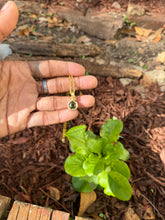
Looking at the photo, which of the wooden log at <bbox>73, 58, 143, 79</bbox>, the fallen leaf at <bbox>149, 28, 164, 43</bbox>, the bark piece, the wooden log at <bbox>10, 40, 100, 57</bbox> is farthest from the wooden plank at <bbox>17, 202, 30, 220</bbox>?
the fallen leaf at <bbox>149, 28, 164, 43</bbox>

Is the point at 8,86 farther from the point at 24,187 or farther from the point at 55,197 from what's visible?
the point at 55,197

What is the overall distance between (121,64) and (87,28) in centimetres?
96

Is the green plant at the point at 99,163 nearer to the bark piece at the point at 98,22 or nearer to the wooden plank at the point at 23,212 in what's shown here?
the wooden plank at the point at 23,212

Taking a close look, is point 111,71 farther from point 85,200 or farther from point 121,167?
point 85,200

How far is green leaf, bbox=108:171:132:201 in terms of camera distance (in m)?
1.42

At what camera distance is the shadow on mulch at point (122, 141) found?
174 centimetres

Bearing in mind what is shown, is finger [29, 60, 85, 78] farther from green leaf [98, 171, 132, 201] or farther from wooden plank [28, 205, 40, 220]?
wooden plank [28, 205, 40, 220]

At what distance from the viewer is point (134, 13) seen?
10.5 ft

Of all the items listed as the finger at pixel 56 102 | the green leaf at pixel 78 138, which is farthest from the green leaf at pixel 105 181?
the finger at pixel 56 102

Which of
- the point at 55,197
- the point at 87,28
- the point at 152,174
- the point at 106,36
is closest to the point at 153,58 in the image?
the point at 106,36

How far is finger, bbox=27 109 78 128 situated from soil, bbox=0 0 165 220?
0.78 feet

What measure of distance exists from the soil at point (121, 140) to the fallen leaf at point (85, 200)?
0.17ft

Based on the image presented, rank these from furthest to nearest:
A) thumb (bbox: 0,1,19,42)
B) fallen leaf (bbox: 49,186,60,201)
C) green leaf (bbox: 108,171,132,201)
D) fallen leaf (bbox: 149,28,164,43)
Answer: fallen leaf (bbox: 149,28,164,43)
fallen leaf (bbox: 49,186,60,201)
thumb (bbox: 0,1,19,42)
green leaf (bbox: 108,171,132,201)

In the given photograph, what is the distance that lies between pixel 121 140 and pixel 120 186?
689 millimetres
